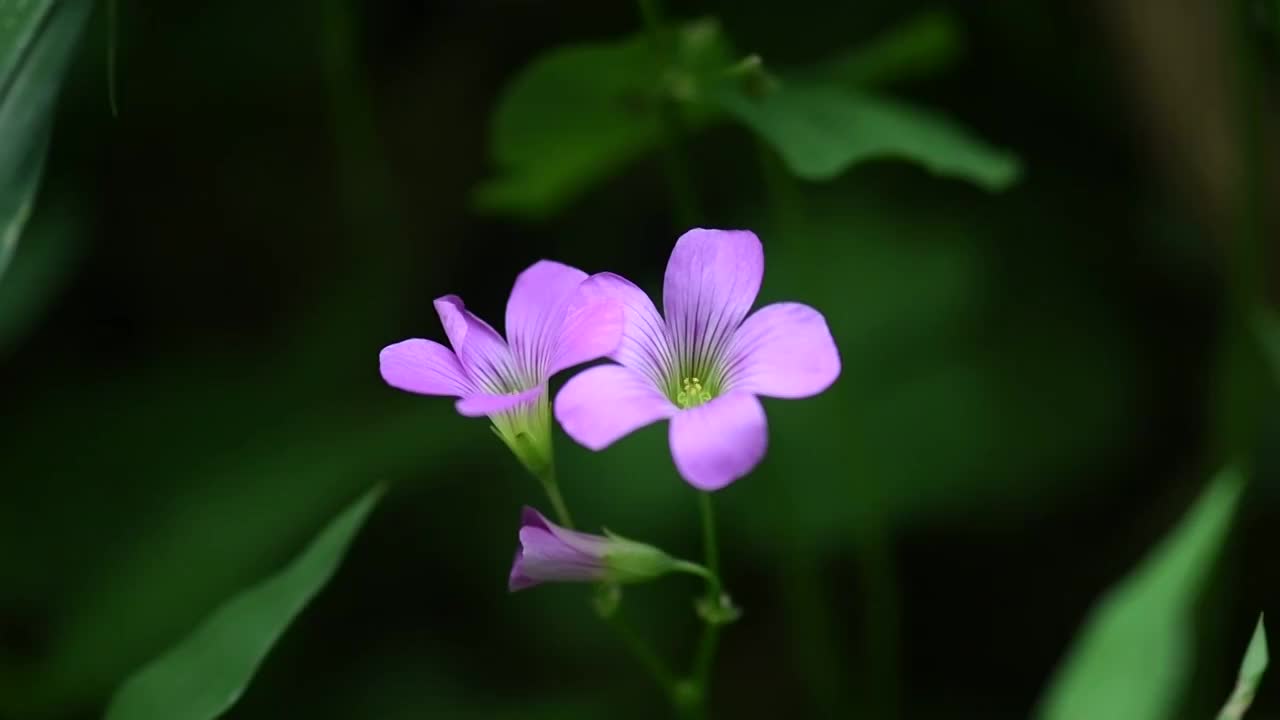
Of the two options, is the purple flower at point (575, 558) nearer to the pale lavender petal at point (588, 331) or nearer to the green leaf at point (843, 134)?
the pale lavender petal at point (588, 331)

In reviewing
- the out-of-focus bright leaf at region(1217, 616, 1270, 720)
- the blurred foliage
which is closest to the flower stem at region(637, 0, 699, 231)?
the blurred foliage

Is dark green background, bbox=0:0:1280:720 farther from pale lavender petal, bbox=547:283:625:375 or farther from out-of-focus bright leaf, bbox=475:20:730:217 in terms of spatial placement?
pale lavender petal, bbox=547:283:625:375

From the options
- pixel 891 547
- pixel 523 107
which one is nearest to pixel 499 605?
pixel 891 547

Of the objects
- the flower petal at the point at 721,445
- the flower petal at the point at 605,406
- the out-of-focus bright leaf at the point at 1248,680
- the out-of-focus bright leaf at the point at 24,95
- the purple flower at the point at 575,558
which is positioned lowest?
the out-of-focus bright leaf at the point at 1248,680

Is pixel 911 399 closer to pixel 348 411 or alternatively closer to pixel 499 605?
pixel 499 605

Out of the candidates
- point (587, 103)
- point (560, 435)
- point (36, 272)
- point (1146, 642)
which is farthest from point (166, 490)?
point (1146, 642)

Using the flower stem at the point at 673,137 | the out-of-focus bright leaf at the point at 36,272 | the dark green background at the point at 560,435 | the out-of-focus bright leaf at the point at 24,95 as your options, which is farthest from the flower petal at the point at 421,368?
the out-of-focus bright leaf at the point at 36,272

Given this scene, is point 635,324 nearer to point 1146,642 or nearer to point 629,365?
point 629,365
